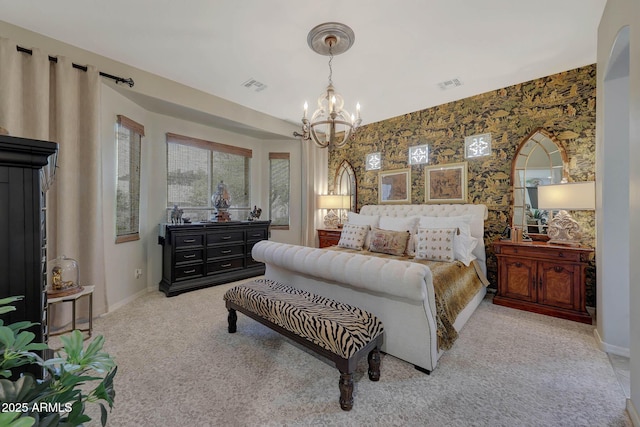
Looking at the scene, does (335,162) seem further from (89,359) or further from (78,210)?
(89,359)

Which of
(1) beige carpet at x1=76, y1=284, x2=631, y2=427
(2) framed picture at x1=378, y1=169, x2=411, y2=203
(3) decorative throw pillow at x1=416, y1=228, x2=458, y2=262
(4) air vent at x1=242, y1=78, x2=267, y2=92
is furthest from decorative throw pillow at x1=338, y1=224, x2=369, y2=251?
(4) air vent at x1=242, y1=78, x2=267, y2=92

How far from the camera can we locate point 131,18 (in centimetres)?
236

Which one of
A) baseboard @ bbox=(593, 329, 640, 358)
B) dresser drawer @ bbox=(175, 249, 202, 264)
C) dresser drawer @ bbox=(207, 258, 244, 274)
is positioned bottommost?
baseboard @ bbox=(593, 329, 640, 358)

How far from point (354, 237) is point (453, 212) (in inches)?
59.3

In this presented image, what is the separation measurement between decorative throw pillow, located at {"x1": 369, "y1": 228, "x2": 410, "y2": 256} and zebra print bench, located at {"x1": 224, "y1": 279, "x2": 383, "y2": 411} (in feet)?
5.07

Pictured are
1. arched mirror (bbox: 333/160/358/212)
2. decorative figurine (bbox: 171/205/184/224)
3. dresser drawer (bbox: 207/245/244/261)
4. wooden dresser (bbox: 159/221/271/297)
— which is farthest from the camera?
arched mirror (bbox: 333/160/358/212)

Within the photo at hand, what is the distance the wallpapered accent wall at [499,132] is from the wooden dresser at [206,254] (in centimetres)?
258

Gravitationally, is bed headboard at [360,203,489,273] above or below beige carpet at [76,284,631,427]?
above

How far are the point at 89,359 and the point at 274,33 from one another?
2785 mm

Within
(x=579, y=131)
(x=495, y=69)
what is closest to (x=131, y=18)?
(x=495, y=69)

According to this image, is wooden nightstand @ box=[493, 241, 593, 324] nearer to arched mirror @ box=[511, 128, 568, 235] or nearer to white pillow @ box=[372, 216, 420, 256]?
arched mirror @ box=[511, 128, 568, 235]

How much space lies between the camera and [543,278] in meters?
3.03

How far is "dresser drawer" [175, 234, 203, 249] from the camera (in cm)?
374

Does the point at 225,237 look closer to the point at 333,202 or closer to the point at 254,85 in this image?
the point at 333,202
